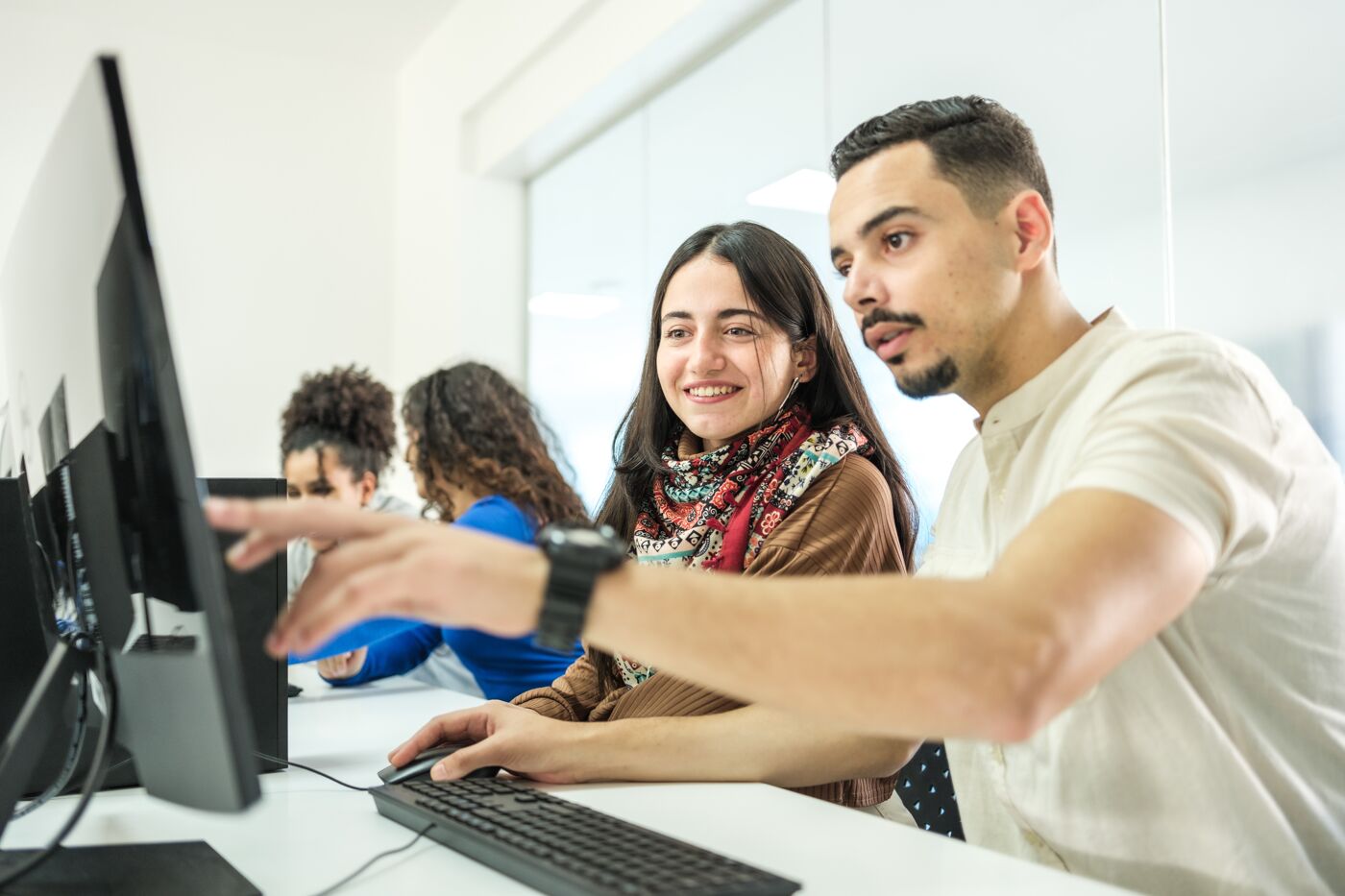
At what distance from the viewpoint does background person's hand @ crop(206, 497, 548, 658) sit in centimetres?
60

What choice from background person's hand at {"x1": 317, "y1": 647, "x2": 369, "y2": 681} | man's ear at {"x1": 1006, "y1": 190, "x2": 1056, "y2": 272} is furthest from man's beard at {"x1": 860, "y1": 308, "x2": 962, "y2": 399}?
background person's hand at {"x1": 317, "y1": 647, "x2": 369, "y2": 681}

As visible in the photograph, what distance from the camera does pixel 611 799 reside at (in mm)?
1037

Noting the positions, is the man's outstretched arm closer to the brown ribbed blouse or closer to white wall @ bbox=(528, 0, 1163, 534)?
the brown ribbed blouse

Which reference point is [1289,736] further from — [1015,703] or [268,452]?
[268,452]

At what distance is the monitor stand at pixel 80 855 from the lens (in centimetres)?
73

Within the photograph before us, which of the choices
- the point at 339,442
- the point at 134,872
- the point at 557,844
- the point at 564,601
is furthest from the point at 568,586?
the point at 339,442

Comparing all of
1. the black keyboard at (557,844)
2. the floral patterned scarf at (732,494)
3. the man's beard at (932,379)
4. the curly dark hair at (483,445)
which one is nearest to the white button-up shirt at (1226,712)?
the man's beard at (932,379)

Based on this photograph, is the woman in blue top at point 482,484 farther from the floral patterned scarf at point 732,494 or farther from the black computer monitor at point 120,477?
the black computer monitor at point 120,477

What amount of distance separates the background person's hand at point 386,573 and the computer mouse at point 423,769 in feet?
1.54

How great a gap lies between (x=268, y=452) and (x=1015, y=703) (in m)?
4.20

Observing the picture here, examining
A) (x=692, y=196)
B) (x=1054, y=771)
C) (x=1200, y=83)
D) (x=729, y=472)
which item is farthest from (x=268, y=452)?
(x=1054, y=771)

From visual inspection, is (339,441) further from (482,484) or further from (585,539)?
(585,539)

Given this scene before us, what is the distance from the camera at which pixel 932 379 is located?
110 cm

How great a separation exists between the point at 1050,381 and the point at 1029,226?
0.16 m
